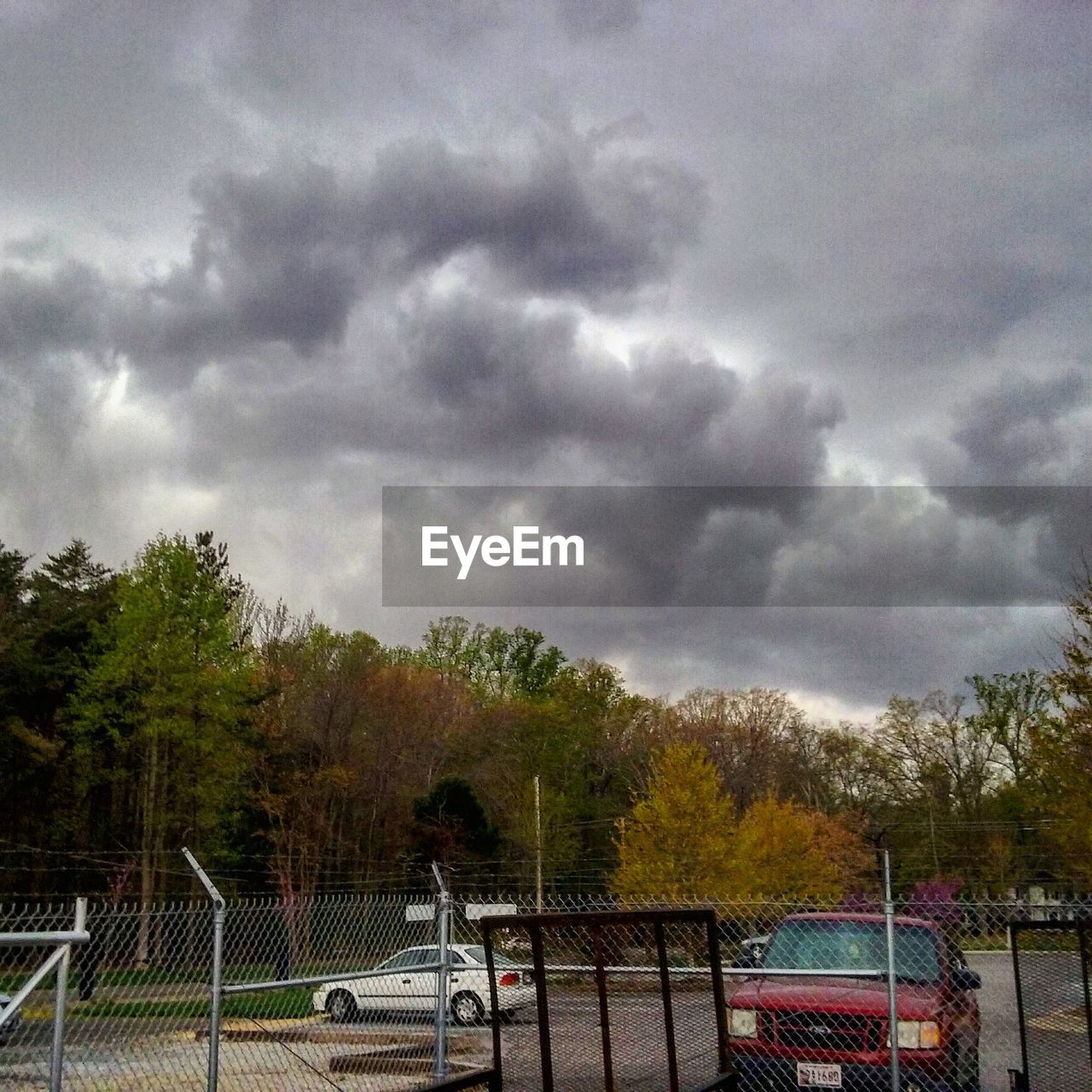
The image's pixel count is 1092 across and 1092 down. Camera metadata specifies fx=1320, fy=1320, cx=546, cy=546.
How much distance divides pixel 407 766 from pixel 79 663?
14.5 metres

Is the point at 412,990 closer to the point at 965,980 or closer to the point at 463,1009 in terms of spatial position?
the point at 463,1009

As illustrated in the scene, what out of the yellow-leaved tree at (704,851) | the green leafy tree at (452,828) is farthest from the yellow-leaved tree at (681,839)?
the green leafy tree at (452,828)

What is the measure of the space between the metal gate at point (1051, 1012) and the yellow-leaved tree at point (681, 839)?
24.8 meters

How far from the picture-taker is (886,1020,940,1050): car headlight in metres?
8.85

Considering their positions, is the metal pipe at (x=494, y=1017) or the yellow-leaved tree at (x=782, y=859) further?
the yellow-leaved tree at (x=782, y=859)

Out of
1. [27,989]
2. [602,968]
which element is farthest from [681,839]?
[602,968]

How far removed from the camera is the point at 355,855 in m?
51.0

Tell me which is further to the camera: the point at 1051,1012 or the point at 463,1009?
the point at 463,1009

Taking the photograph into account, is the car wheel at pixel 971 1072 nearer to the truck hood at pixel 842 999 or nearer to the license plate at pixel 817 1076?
the truck hood at pixel 842 999

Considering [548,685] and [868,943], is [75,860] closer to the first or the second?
[548,685]

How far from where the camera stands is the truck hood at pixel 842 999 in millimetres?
8977

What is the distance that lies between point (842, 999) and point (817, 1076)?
581 millimetres

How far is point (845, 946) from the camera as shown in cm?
1041

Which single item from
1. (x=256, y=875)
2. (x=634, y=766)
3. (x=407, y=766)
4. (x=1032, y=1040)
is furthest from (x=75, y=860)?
(x=1032, y=1040)
